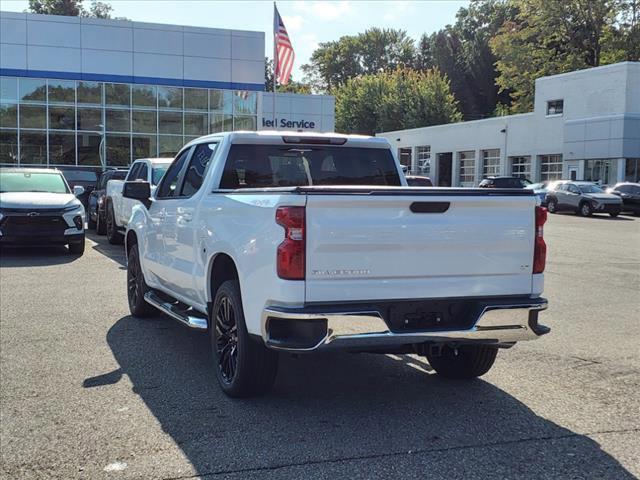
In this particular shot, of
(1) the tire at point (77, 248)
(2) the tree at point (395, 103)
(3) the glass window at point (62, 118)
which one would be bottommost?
(1) the tire at point (77, 248)

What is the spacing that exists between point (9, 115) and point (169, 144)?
23.1 feet

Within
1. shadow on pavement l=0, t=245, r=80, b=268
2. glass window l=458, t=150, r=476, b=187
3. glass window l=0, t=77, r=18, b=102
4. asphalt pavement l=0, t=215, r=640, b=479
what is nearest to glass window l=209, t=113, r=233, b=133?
glass window l=0, t=77, r=18, b=102

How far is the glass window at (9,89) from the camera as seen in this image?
98.3ft

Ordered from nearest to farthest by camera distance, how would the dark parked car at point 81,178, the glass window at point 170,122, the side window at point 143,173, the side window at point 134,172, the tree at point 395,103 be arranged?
the side window at point 143,173 → the side window at point 134,172 → the dark parked car at point 81,178 → the glass window at point 170,122 → the tree at point 395,103

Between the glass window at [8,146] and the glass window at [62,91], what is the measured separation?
232 cm

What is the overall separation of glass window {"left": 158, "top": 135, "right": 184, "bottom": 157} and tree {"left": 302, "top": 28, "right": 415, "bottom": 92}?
64.3 metres

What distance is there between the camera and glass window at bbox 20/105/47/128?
3033 cm

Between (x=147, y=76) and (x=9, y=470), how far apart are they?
29633mm

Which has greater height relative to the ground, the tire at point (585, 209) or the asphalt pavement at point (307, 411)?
the tire at point (585, 209)

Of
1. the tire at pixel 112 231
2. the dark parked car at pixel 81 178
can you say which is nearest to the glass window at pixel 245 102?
the dark parked car at pixel 81 178

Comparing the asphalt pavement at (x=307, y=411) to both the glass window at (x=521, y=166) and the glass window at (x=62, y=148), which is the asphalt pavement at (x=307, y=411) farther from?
the glass window at (x=521, y=166)

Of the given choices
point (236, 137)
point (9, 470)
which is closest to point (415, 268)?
point (236, 137)

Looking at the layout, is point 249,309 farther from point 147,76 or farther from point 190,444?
point 147,76

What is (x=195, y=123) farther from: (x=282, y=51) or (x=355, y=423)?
(x=355, y=423)
